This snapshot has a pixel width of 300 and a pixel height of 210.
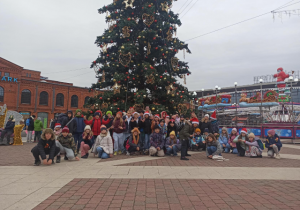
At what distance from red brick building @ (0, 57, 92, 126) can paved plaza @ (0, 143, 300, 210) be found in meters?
35.3

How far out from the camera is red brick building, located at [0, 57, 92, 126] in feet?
119

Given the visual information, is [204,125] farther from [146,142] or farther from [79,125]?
[79,125]

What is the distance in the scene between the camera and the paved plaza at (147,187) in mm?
3732

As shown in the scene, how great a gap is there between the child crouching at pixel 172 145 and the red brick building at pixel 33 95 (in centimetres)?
3463

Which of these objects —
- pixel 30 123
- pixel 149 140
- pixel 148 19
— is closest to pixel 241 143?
pixel 149 140

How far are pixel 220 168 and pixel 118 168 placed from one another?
299 cm

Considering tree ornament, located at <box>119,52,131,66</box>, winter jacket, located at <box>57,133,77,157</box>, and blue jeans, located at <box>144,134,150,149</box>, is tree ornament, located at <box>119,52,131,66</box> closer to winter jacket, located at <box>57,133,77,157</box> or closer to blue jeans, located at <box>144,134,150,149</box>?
blue jeans, located at <box>144,134,150,149</box>

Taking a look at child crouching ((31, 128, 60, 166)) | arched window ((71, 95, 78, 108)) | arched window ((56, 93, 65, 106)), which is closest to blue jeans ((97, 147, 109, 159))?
child crouching ((31, 128, 60, 166))

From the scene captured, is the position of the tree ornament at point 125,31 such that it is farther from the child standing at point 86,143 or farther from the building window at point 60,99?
the building window at point 60,99

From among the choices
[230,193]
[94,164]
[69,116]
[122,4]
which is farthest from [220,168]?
[122,4]

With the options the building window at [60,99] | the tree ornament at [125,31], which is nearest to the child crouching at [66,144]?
the tree ornament at [125,31]

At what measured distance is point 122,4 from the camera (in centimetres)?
1421

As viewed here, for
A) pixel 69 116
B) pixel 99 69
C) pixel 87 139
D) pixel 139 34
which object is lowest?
pixel 87 139

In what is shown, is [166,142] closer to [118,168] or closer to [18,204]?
[118,168]
